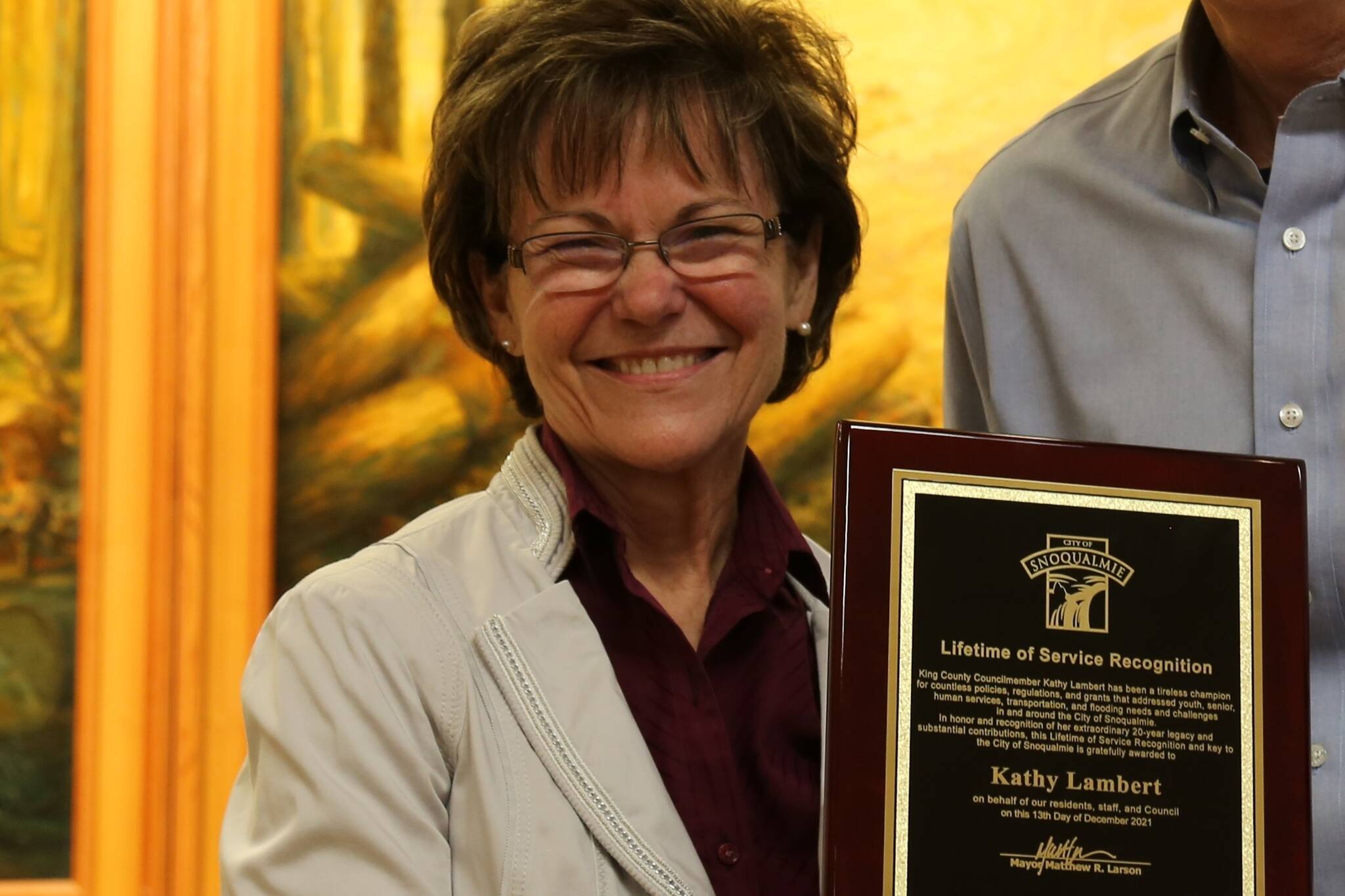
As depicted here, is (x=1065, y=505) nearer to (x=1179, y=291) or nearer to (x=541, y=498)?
(x=1179, y=291)

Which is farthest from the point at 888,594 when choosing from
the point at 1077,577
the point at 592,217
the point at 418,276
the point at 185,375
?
the point at 185,375

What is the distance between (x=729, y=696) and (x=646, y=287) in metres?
0.45

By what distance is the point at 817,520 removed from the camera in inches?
117

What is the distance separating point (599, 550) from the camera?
1.68m

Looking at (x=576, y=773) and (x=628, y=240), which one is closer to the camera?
(x=576, y=773)

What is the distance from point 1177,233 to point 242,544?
6.01ft

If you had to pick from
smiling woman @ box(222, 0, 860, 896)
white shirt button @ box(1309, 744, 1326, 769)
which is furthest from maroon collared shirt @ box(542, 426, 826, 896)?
white shirt button @ box(1309, 744, 1326, 769)

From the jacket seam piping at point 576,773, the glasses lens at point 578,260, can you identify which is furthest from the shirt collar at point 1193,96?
the jacket seam piping at point 576,773

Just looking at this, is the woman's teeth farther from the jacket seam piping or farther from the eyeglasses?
the jacket seam piping

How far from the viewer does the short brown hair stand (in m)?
1.67

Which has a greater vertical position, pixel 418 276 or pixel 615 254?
pixel 418 276

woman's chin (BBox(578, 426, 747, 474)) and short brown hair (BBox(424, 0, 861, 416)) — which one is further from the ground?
short brown hair (BBox(424, 0, 861, 416))
